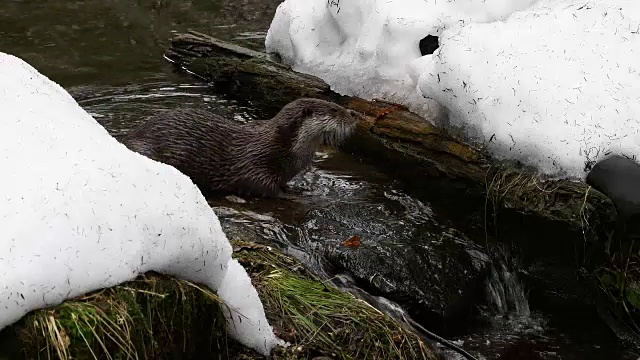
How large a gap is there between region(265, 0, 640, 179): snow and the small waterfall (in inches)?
26.1

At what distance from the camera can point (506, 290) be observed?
5.52 m

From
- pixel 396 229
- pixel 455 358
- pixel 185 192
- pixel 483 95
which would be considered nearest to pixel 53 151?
pixel 185 192

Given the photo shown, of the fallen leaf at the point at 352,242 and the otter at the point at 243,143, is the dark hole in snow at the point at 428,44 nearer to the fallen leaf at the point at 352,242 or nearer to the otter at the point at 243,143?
the otter at the point at 243,143

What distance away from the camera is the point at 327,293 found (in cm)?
427

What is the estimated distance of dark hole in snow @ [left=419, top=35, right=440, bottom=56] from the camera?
6770 mm

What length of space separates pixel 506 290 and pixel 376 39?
8.49ft

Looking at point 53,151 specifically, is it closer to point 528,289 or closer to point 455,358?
point 455,358

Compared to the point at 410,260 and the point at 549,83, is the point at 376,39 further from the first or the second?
the point at 410,260

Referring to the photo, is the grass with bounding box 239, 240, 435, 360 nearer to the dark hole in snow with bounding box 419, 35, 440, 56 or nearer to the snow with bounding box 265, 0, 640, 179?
the snow with bounding box 265, 0, 640, 179

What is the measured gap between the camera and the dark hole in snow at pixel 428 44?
22.2ft

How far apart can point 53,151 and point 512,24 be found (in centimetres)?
389

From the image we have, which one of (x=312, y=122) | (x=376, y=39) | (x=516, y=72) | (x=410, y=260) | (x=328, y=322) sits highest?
Result: (x=516, y=72)

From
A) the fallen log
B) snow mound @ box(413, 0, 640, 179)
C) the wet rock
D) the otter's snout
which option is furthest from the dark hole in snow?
the wet rock

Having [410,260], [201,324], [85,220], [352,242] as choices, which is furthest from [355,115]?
[85,220]
